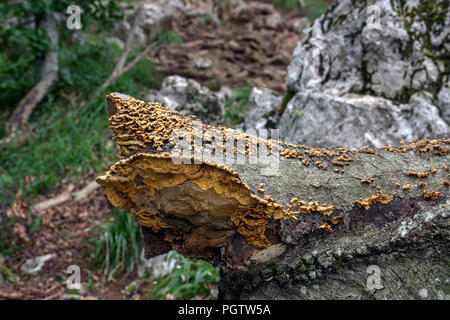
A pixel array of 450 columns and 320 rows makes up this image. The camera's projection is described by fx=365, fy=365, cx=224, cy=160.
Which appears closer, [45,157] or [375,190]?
[375,190]

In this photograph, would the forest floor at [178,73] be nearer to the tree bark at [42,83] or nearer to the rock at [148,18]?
the rock at [148,18]

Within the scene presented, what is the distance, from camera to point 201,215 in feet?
5.51

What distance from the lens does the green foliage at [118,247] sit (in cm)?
388

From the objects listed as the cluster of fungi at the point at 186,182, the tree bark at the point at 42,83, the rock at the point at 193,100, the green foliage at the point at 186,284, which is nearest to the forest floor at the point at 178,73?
the green foliage at the point at 186,284

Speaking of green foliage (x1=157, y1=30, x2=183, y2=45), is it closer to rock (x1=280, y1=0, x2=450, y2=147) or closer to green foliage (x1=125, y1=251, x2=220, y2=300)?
rock (x1=280, y1=0, x2=450, y2=147)

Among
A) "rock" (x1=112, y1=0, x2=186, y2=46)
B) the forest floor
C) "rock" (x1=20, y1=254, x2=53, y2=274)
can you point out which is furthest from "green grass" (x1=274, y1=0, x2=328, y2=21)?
"rock" (x1=20, y1=254, x2=53, y2=274)

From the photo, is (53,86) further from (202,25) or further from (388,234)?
(388,234)

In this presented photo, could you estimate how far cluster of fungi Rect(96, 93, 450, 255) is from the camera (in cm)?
158

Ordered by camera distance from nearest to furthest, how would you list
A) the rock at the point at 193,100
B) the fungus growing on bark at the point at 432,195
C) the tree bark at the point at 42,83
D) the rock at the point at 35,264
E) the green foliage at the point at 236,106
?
1. the fungus growing on bark at the point at 432,195
2. the rock at the point at 35,264
3. the rock at the point at 193,100
4. the green foliage at the point at 236,106
5. the tree bark at the point at 42,83

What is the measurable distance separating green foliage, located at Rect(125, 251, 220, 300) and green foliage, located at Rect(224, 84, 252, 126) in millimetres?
2029

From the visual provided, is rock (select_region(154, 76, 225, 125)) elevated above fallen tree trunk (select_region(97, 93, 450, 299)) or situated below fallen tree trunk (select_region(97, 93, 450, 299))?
above

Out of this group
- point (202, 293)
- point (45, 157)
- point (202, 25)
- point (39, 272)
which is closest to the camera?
point (202, 293)
